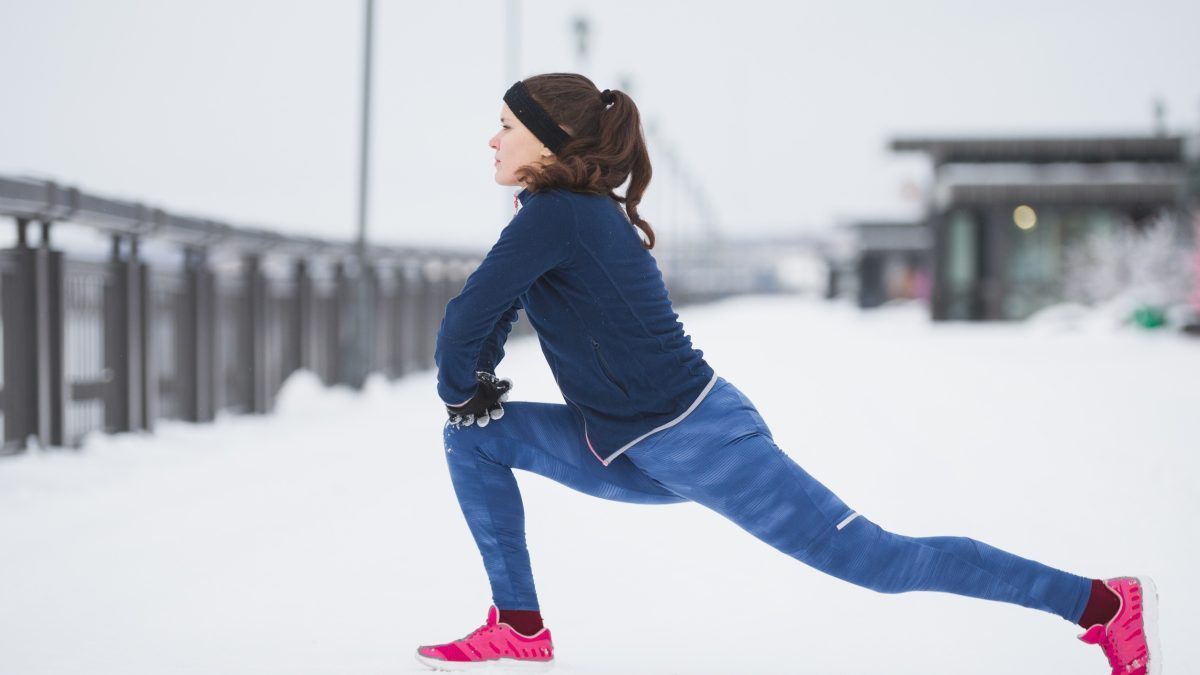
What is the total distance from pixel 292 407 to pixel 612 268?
10.2 m

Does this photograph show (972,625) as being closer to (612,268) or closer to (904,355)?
(612,268)

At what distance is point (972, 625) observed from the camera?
4.18 meters

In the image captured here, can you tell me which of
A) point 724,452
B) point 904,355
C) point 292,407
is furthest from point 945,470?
point 904,355

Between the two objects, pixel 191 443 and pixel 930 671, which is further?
pixel 191 443

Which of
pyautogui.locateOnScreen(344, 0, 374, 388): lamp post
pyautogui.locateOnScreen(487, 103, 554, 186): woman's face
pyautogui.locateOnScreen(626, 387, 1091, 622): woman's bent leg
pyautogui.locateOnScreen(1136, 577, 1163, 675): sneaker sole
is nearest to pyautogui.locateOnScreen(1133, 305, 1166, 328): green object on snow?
pyautogui.locateOnScreen(344, 0, 374, 388): lamp post

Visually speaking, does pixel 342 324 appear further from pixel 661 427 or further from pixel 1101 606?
pixel 1101 606

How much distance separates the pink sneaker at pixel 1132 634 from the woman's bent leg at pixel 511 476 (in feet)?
3.53

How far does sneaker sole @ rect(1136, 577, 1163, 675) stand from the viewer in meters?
3.02

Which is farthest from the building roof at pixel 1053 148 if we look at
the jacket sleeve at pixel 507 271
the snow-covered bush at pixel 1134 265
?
the jacket sleeve at pixel 507 271

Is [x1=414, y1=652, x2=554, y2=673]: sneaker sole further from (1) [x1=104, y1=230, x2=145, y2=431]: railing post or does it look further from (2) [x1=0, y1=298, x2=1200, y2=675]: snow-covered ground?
(1) [x1=104, y1=230, x2=145, y2=431]: railing post

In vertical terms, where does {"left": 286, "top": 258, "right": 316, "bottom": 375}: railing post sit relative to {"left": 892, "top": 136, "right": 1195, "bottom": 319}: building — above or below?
below

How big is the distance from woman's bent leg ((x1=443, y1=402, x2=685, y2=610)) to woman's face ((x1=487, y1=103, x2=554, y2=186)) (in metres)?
0.60

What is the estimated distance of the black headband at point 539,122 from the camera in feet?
9.73

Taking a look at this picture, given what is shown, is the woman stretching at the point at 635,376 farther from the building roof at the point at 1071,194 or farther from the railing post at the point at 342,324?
the building roof at the point at 1071,194
